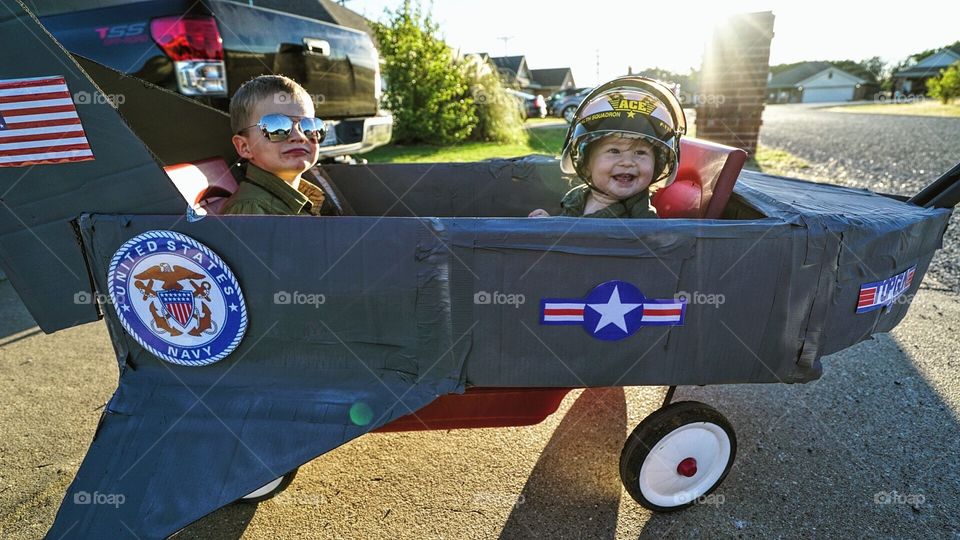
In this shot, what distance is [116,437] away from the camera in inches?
63.0

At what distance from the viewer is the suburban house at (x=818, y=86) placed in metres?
74.2

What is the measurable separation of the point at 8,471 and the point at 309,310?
1.89 metres

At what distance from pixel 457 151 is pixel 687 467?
9741mm

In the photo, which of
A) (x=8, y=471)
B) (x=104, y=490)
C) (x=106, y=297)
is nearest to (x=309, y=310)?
(x=106, y=297)

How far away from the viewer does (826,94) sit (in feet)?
251

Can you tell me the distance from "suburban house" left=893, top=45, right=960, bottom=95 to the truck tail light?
89.3 m

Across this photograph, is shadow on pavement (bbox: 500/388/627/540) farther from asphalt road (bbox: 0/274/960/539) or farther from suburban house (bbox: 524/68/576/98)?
suburban house (bbox: 524/68/576/98)

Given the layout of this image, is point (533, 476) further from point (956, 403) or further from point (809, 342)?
point (956, 403)

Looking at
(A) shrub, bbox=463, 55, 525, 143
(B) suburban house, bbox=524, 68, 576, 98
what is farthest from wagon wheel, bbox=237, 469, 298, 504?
(B) suburban house, bbox=524, 68, 576, 98

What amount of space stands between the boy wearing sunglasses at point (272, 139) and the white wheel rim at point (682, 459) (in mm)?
1918

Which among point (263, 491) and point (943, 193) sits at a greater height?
point (943, 193)

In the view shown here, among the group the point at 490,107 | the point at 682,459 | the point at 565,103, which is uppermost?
the point at 490,107

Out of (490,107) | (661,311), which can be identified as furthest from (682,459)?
(490,107)

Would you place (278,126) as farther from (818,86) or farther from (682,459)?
(818,86)
